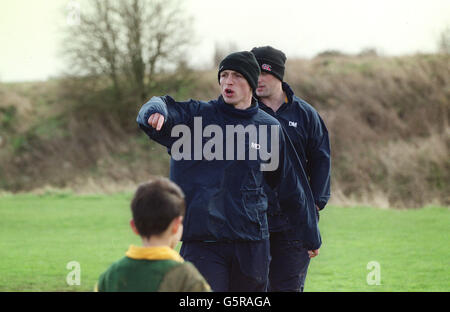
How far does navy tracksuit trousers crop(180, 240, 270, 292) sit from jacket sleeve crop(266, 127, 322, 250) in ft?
1.45

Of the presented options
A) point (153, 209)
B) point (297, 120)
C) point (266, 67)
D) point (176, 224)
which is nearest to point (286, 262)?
point (297, 120)

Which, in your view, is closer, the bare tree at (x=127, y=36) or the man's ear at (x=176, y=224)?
the man's ear at (x=176, y=224)

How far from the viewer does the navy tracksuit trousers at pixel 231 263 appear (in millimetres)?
4281

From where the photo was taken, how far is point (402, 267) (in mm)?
9883

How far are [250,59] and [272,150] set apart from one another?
72 centimetres

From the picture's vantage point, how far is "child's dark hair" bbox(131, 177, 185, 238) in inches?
115

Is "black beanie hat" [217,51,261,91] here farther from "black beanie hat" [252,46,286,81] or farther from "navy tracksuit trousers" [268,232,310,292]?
"navy tracksuit trousers" [268,232,310,292]

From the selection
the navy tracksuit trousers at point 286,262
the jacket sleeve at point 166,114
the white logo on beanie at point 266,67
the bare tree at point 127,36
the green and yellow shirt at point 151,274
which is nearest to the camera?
the green and yellow shirt at point 151,274

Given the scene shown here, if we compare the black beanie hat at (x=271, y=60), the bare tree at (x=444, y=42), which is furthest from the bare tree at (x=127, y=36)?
the black beanie hat at (x=271, y=60)

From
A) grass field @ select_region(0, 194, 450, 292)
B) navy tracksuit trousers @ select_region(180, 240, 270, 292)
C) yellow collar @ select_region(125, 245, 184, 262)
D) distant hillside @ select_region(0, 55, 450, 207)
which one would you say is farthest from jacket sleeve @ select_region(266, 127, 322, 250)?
distant hillside @ select_region(0, 55, 450, 207)

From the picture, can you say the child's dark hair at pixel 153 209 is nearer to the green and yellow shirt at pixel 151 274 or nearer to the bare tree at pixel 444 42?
the green and yellow shirt at pixel 151 274

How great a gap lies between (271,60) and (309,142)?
0.85m

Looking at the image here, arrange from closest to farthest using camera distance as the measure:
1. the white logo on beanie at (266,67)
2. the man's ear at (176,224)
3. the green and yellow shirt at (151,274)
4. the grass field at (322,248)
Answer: the green and yellow shirt at (151,274) < the man's ear at (176,224) < the white logo on beanie at (266,67) < the grass field at (322,248)

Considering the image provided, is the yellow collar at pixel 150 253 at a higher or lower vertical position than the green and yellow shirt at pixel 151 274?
higher
